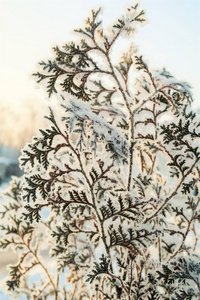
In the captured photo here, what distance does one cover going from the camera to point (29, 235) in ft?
8.46

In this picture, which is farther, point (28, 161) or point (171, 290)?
point (171, 290)

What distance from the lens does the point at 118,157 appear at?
163cm

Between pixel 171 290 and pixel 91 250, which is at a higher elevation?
pixel 91 250

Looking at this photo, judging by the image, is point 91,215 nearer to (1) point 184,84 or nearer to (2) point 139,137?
(2) point 139,137

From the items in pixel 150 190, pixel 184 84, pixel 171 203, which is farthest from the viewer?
pixel 150 190

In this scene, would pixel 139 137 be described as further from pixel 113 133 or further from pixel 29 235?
pixel 29 235

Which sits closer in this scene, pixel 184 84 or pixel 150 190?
pixel 184 84

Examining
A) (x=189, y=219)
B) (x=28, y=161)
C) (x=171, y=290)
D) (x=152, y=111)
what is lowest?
(x=171, y=290)

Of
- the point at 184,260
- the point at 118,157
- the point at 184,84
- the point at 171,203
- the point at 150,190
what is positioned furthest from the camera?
the point at 150,190

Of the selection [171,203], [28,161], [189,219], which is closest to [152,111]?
[171,203]

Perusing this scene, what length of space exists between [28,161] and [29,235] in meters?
1.11

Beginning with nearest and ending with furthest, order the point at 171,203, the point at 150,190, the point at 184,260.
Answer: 1. the point at 184,260
2. the point at 171,203
3. the point at 150,190

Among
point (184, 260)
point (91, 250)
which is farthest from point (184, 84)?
point (91, 250)

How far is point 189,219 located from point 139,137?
2.33 ft
